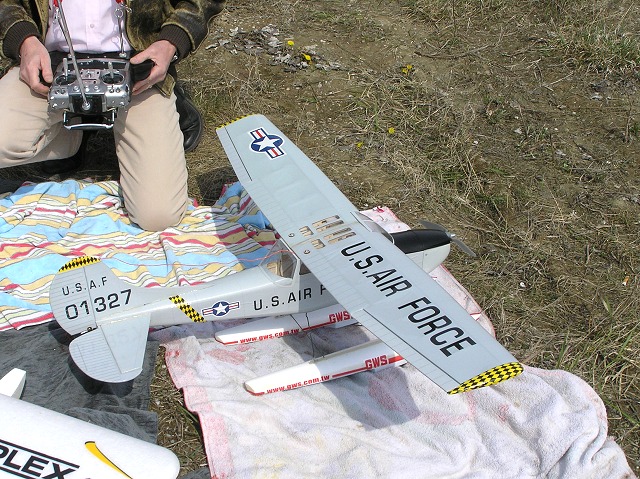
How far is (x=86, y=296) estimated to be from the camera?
13.4 feet

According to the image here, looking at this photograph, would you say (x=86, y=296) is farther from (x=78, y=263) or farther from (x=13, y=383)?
(x=13, y=383)

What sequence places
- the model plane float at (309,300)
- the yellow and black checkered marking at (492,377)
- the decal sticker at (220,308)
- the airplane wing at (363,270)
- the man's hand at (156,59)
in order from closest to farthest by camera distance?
the yellow and black checkered marking at (492,377) → the airplane wing at (363,270) → the model plane float at (309,300) → the decal sticker at (220,308) → the man's hand at (156,59)

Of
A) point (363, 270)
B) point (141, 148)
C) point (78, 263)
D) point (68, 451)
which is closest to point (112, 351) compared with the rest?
point (78, 263)

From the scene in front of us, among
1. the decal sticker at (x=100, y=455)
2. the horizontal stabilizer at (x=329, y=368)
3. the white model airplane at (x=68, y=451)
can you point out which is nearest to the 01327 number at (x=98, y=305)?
the white model airplane at (x=68, y=451)

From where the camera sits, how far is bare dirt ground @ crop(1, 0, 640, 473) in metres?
5.05

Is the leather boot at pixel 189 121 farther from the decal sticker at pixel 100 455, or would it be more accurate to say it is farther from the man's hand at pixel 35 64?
the decal sticker at pixel 100 455

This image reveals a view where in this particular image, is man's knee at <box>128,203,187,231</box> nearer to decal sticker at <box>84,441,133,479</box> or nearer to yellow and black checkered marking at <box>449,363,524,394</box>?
decal sticker at <box>84,441,133,479</box>

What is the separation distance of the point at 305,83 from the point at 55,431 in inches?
208

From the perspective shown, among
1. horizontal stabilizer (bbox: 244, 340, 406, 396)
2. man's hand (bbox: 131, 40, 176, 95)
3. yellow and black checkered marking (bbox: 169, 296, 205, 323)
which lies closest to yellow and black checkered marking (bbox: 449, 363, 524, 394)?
horizontal stabilizer (bbox: 244, 340, 406, 396)

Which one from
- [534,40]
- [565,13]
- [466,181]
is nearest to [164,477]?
[466,181]

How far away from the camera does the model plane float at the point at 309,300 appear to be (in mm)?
3650

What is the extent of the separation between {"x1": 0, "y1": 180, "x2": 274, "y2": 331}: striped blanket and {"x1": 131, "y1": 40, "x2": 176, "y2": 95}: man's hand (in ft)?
3.68

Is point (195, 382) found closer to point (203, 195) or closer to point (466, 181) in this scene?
point (203, 195)

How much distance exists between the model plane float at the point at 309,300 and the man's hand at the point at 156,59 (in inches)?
37.0
